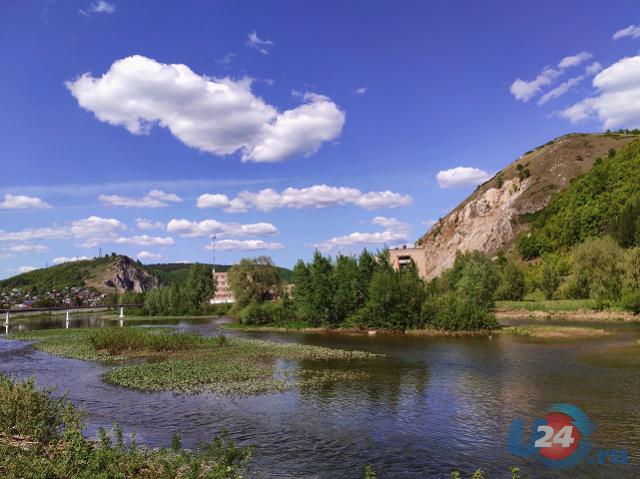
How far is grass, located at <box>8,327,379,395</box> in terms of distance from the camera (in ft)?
114

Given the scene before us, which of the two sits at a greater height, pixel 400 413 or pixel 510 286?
pixel 510 286

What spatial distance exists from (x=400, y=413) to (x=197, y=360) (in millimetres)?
25340

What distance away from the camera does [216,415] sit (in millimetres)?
26156

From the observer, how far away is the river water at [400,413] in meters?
18.8

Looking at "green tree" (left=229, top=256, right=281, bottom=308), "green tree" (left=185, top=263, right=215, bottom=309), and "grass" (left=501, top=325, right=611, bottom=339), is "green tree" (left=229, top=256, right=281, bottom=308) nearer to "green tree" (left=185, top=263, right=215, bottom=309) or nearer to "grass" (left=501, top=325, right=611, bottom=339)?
"green tree" (left=185, top=263, right=215, bottom=309)

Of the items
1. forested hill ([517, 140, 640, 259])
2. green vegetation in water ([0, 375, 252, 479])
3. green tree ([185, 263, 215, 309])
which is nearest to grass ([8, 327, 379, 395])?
green vegetation in water ([0, 375, 252, 479])

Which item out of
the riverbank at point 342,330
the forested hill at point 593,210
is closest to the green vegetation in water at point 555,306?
the riverbank at point 342,330

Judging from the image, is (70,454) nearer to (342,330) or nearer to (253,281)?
(342,330)

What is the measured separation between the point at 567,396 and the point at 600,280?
239 feet

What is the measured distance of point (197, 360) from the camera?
151ft

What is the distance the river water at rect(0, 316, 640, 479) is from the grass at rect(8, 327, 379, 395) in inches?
85.9

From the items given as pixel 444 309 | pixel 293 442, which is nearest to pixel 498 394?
pixel 293 442

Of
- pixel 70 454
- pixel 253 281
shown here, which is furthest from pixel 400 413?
pixel 253 281

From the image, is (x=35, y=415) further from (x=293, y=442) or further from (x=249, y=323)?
(x=249, y=323)
